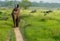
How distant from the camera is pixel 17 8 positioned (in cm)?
2523

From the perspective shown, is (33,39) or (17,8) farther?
(17,8)

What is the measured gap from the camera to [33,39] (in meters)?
17.8

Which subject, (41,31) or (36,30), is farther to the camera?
(36,30)

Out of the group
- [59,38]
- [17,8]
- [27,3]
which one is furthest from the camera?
[27,3]

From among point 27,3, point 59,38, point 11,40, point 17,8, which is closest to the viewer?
point 11,40

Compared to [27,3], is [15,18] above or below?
above

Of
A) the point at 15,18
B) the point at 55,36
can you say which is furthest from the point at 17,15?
the point at 55,36

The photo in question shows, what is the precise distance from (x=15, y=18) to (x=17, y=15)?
1.28ft

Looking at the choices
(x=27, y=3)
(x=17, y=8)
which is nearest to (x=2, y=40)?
(x=17, y=8)

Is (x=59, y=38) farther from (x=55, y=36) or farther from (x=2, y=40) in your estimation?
(x=2, y=40)

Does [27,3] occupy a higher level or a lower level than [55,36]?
lower

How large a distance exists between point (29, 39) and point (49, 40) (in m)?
1.39

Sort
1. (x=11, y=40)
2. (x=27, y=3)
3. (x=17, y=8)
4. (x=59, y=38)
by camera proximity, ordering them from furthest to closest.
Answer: (x=27, y=3) < (x=17, y=8) < (x=59, y=38) < (x=11, y=40)

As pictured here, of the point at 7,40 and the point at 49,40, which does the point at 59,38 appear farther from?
the point at 7,40
